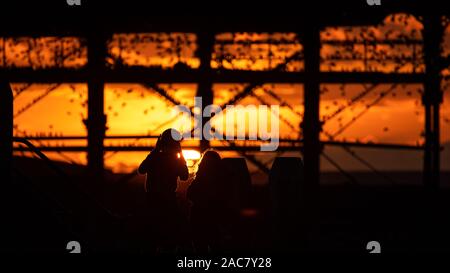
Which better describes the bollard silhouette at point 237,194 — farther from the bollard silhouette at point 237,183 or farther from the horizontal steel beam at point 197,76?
the horizontal steel beam at point 197,76

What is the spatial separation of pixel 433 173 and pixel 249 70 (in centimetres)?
718

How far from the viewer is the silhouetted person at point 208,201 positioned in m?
11.8

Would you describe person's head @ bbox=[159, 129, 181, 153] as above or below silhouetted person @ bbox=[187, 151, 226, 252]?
above

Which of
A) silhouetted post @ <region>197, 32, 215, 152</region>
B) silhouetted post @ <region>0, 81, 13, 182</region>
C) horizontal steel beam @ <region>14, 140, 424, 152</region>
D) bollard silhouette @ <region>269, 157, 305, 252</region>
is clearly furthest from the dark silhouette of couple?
horizontal steel beam @ <region>14, 140, 424, 152</region>

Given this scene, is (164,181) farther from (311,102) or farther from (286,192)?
(311,102)

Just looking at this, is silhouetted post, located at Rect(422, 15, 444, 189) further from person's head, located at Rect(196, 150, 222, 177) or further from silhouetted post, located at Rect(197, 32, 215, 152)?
person's head, located at Rect(196, 150, 222, 177)

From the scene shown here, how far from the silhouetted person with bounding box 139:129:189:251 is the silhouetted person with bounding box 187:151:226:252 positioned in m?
0.23

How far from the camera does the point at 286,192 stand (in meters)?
Result: 11.4

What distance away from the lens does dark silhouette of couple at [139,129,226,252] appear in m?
11.8

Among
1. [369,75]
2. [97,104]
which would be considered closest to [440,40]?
[369,75]

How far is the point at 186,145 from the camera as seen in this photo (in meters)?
25.0

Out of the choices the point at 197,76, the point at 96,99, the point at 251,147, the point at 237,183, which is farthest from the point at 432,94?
the point at 237,183
